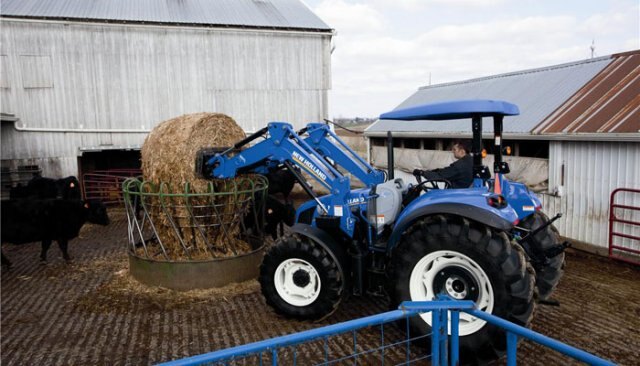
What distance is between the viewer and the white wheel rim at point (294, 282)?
548cm

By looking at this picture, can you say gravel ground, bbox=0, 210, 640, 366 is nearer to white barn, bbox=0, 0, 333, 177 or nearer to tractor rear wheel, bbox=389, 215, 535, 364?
tractor rear wheel, bbox=389, 215, 535, 364

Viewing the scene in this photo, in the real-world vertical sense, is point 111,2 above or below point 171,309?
above

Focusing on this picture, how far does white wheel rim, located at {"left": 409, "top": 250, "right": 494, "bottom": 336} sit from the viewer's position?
4.29m

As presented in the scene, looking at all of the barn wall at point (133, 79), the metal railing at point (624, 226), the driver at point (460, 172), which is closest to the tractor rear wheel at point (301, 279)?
the driver at point (460, 172)

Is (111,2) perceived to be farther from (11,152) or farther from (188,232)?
(188,232)

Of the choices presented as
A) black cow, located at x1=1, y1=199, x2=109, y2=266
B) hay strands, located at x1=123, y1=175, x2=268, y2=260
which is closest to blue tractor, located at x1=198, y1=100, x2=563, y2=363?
hay strands, located at x1=123, y1=175, x2=268, y2=260

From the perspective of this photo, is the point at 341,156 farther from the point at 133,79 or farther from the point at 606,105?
the point at 133,79

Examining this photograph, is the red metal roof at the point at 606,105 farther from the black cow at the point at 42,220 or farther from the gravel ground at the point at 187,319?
the black cow at the point at 42,220

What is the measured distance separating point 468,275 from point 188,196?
431cm

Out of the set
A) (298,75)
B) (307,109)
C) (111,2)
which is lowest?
(307,109)

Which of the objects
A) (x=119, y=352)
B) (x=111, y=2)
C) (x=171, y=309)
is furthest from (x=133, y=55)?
(x=119, y=352)

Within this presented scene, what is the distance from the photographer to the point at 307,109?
1747 cm

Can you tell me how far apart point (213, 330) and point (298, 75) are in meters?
13.1

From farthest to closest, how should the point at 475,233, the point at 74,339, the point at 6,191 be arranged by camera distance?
the point at 6,191
the point at 74,339
the point at 475,233
